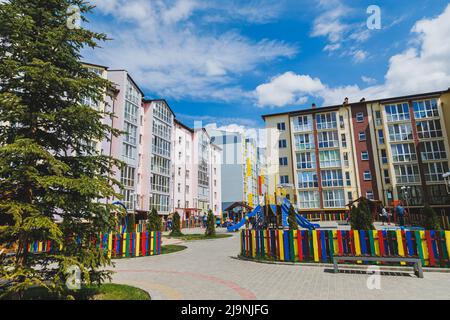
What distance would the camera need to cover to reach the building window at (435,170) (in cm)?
4197

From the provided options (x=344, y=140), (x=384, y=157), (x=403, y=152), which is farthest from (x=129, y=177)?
(x=403, y=152)

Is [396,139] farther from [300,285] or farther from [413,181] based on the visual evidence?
[300,285]

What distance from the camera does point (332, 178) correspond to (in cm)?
4741

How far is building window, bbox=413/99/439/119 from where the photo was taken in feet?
145

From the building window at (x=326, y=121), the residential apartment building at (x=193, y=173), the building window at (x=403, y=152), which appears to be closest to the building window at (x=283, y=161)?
the building window at (x=326, y=121)

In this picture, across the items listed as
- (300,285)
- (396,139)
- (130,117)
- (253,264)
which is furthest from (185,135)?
(300,285)

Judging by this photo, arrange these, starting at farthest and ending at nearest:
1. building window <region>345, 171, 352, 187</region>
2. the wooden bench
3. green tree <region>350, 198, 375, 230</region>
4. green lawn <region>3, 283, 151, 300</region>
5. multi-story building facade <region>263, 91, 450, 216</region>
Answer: building window <region>345, 171, 352, 187</region> < multi-story building facade <region>263, 91, 450, 216</region> < green tree <region>350, 198, 375, 230</region> < the wooden bench < green lawn <region>3, 283, 151, 300</region>

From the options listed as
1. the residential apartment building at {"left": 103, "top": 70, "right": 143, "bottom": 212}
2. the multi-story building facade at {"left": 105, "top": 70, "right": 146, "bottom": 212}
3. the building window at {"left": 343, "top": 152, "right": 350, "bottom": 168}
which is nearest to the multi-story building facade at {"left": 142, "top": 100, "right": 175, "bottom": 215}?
the residential apartment building at {"left": 103, "top": 70, "right": 143, "bottom": 212}

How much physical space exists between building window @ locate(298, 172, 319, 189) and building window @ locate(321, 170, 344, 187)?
1.32 m

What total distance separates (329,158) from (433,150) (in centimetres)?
1518

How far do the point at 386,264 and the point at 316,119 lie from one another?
42825mm

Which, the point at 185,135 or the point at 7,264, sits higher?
the point at 185,135

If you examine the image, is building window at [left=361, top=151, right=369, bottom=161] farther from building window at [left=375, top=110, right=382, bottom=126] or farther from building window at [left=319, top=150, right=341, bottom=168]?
building window at [left=375, top=110, right=382, bottom=126]
